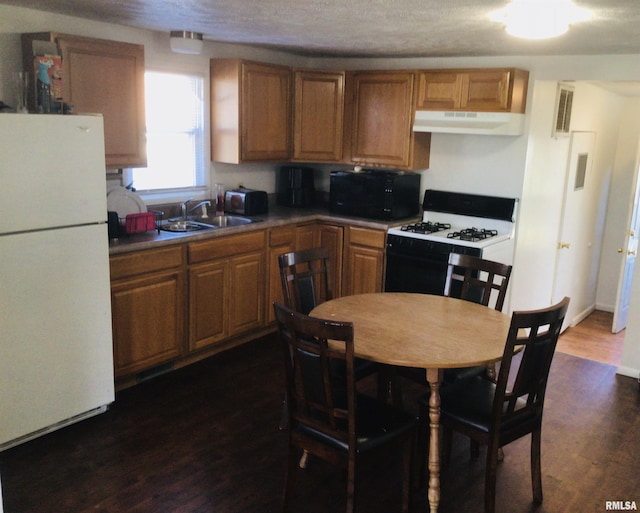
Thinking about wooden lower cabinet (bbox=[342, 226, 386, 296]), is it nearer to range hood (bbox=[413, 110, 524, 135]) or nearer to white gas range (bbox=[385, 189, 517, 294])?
white gas range (bbox=[385, 189, 517, 294])

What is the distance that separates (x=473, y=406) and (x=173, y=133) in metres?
2.91

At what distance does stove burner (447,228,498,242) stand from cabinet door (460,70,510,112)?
2.86ft

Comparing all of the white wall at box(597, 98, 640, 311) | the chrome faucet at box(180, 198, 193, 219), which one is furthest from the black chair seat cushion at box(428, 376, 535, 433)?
the white wall at box(597, 98, 640, 311)

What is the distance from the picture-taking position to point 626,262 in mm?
5277

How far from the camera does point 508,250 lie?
4340mm

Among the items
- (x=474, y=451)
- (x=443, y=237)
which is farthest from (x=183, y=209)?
(x=474, y=451)

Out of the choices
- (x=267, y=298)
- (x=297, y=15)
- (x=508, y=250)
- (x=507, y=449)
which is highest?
(x=297, y=15)

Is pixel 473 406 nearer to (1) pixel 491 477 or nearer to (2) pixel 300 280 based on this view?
(1) pixel 491 477

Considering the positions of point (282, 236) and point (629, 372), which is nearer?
point (629, 372)

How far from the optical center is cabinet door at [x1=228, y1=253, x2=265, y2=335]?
4109 millimetres

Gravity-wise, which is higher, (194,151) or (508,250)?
(194,151)

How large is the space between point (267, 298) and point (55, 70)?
2.13 meters

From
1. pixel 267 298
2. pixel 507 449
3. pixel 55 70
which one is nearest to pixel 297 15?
pixel 55 70

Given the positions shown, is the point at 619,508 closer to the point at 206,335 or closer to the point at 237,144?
the point at 206,335
